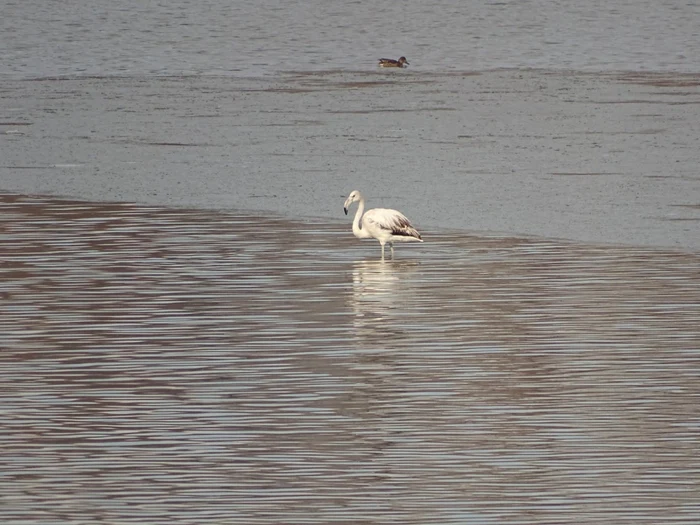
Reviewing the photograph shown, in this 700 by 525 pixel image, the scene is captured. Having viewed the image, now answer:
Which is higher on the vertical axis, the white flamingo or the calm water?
the calm water

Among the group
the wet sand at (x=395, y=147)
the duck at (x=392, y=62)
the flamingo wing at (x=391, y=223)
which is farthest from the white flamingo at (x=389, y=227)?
the duck at (x=392, y=62)

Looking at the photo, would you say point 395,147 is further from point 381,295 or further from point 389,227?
point 381,295

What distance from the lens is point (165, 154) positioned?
18.8 m

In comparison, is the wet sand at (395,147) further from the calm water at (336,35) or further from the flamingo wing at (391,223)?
the calm water at (336,35)

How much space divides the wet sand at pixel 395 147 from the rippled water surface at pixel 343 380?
143 cm

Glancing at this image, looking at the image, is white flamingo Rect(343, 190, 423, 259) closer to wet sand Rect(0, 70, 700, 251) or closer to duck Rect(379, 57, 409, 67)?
wet sand Rect(0, 70, 700, 251)

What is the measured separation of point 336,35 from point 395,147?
47.1 ft

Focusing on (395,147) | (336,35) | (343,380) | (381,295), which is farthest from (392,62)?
(343,380)

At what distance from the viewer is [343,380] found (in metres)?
9.11

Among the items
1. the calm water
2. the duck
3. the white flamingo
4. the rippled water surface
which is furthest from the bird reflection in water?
the calm water

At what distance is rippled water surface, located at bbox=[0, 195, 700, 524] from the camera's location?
7.02 metres

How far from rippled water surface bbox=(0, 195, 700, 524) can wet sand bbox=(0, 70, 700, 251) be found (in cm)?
143

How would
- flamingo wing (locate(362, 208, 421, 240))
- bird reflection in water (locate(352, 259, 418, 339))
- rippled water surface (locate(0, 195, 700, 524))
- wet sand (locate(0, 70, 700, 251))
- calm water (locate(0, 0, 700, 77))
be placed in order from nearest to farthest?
rippled water surface (locate(0, 195, 700, 524))
bird reflection in water (locate(352, 259, 418, 339))
flamingo wing (locate(362, 208, 421, 240))
wet sand (locate(0, 70, 700, 251))
calm water (locate(0, 0, 700, 77))

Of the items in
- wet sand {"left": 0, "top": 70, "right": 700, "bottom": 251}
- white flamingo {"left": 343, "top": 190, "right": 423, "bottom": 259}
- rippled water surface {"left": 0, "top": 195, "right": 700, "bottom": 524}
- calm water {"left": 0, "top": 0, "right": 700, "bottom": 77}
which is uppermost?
calm water {"left": 0, "top": 0, "right": 700, "bottom": 77}
